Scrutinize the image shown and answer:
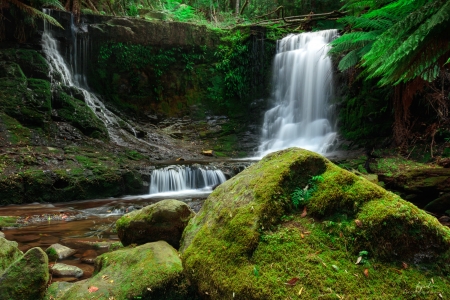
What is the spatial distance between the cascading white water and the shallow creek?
21.3ft

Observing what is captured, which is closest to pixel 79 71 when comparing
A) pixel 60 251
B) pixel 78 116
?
pixel 78 116

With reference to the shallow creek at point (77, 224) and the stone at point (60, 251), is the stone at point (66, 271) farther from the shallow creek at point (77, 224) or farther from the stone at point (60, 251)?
the stone at point (60, 251)

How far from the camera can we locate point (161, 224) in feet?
12.2

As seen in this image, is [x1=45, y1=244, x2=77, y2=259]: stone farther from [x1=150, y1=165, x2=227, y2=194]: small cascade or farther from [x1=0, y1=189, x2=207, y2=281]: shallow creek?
[x1=150, y1=165, x2=227, y2=194]: small cascade

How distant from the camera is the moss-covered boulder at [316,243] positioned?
6.64 ft

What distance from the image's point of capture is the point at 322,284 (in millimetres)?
2008

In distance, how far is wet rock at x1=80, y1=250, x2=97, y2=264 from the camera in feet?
13.1

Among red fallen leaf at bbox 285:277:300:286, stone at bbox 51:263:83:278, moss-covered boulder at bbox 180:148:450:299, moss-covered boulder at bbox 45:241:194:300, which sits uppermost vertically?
moss-covered boulder at bbox 180:148:450:299

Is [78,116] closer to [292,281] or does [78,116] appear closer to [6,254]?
[6,254]

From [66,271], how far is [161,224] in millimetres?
1154

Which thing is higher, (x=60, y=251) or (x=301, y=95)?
(x=301, y=95)

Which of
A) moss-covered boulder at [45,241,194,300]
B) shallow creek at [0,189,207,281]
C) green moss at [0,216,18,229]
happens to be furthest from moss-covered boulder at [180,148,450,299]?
green moss at [0,216,18,229]

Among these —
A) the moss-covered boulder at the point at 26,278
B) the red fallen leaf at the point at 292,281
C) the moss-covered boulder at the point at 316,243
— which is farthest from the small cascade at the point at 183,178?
the red fallen leaf at the point at 292,281

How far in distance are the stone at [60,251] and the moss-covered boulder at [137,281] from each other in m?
1.17
